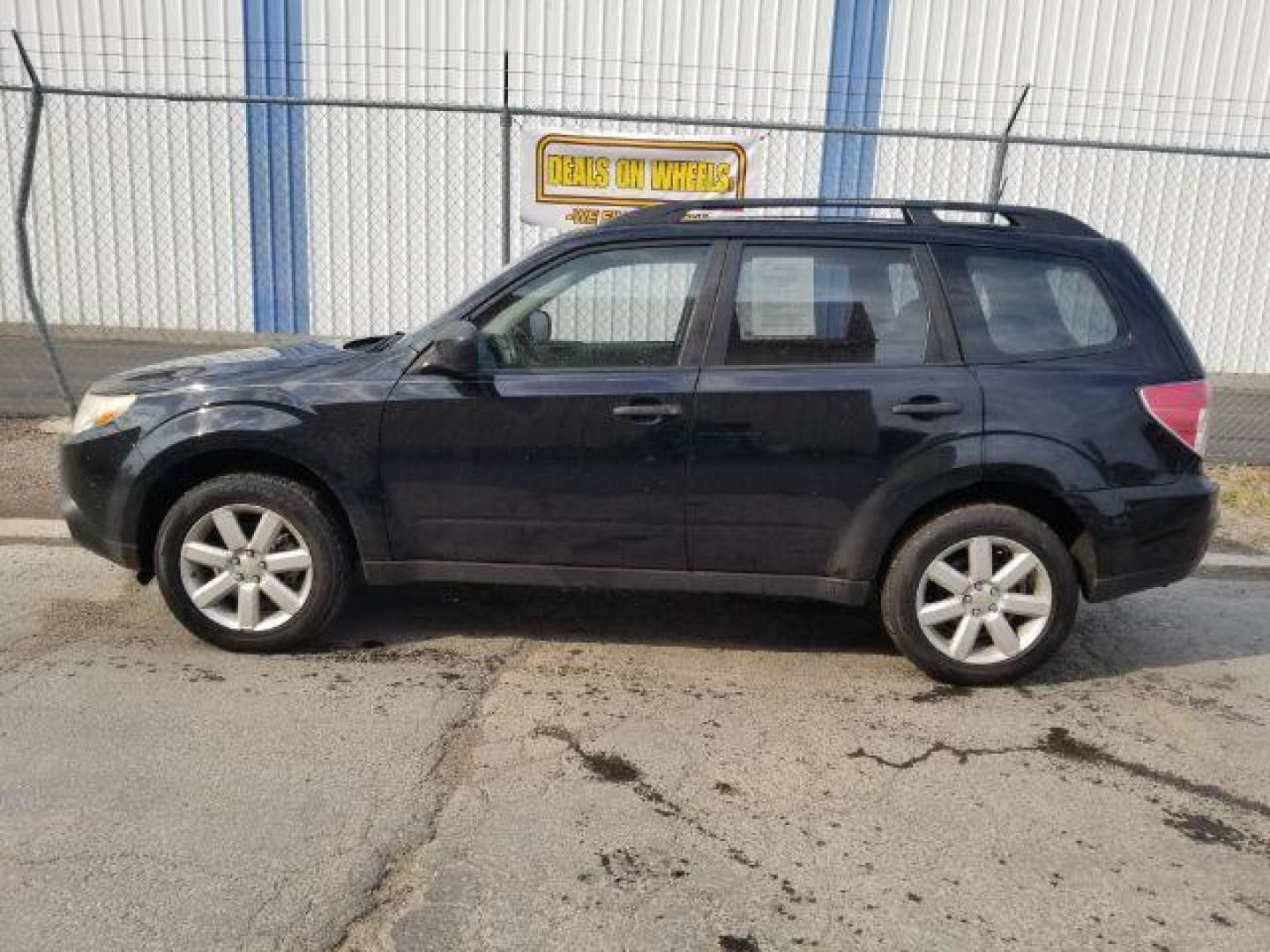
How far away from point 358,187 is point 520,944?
406 inches

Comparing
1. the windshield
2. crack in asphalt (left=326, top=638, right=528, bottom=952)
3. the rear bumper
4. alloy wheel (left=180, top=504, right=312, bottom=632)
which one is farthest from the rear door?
alloy wheel (left=180, top=504, right=312, bottom=632)

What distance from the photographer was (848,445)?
12.8 ft

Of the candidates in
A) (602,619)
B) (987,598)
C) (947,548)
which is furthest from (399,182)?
(987,598)

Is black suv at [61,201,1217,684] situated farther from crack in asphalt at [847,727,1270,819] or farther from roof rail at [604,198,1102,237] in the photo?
crack in asphalt at [847,727,1270,819]

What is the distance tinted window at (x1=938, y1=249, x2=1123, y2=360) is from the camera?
3.97 meters

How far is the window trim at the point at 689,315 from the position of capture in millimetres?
3979

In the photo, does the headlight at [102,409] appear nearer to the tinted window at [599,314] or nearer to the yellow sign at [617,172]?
the tinted window at [599,314]

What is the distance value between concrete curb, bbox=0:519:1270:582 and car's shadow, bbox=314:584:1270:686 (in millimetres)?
549

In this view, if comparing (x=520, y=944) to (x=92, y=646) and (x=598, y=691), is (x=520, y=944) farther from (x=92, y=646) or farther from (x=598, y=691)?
(x=92, y=646)

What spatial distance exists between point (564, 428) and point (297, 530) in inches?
44.8

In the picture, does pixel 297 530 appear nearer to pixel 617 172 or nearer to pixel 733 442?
pixel 733 442

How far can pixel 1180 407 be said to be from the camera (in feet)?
12.9

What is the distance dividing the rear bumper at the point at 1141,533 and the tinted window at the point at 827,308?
36.2 inches

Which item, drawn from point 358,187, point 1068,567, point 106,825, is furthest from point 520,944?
point 358,187
